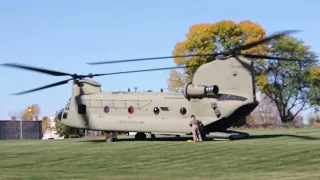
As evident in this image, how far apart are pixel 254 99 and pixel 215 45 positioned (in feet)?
170

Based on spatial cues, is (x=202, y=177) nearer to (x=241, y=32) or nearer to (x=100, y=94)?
(x=100, y=94)

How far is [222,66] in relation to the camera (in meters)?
37.7

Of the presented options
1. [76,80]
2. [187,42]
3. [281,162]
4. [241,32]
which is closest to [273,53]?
[241,32]

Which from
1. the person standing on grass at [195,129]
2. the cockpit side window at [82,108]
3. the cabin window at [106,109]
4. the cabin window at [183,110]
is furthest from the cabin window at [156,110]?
the cockpit side window at [82,108]

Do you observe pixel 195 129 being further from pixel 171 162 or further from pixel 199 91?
pixel 171 162

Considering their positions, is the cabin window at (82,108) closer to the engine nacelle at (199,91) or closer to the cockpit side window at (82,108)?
the cockpit side window at (82,108)

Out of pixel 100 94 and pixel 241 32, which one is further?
pixel 241 32

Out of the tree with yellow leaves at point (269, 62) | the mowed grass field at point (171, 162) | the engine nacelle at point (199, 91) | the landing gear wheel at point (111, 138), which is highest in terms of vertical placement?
the tree with yellow leaves at point (269, 62)

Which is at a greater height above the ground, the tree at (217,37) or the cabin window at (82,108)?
the tree at (217,37)

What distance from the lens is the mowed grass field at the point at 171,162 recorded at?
22234 mm

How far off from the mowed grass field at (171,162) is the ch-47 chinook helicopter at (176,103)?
493cm

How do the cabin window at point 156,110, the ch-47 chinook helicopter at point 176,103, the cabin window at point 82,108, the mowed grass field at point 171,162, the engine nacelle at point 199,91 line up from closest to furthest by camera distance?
the mowed grass field at point 171,162
the ch-47 chinook helicopter at point 176,103
the engine nacelle at point 199,91
the cabin window at point 156,110
the cabin window at point 82,108

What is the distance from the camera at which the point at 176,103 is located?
3928 cm

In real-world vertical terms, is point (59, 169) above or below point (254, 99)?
below
